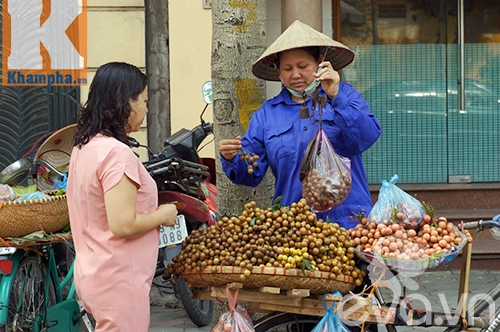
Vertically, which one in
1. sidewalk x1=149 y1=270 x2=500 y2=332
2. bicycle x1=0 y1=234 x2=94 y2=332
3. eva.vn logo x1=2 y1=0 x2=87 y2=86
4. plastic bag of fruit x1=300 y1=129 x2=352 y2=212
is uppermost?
eva.vn logo x1=2 y1=0 x2=87 y2=86

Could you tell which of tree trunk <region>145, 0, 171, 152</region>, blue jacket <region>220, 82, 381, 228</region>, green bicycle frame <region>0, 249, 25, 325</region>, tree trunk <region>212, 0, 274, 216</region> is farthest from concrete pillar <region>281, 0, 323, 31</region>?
green bicycle frame <region>0, 249, 25, 325</region>

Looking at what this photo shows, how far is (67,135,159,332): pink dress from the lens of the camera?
10.6 feet

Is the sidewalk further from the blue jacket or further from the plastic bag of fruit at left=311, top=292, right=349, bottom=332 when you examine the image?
the plastic bag of fruit at left=311, top=292, right=349, bottom=332

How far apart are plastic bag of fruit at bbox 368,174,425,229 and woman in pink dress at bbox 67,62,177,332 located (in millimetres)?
973

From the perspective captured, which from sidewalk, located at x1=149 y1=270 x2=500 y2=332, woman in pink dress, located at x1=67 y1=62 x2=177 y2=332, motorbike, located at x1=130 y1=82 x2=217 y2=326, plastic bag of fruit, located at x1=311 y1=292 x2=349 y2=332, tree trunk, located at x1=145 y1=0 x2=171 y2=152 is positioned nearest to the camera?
woman in pink dress, located at x1=67 y1=62 x2=177 y2=332

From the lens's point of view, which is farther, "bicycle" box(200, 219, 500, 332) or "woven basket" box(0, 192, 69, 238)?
"woven basket" box(0, 192, 69, 238)

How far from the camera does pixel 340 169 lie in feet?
12.4

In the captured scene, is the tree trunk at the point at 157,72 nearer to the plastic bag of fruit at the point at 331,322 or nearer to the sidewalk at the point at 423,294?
the sidewalk at the point at 423,294

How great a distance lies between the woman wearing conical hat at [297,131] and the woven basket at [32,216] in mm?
1152

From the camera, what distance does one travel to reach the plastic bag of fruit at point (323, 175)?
3.76 m

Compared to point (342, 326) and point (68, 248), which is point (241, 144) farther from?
point (68, 248)

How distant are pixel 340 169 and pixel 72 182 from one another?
50.0 inches

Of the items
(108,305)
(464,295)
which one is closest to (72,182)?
(108,305)

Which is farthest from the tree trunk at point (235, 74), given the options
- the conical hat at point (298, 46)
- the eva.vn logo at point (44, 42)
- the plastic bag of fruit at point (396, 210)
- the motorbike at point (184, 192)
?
the eva.vn logo at point (44, 42)
